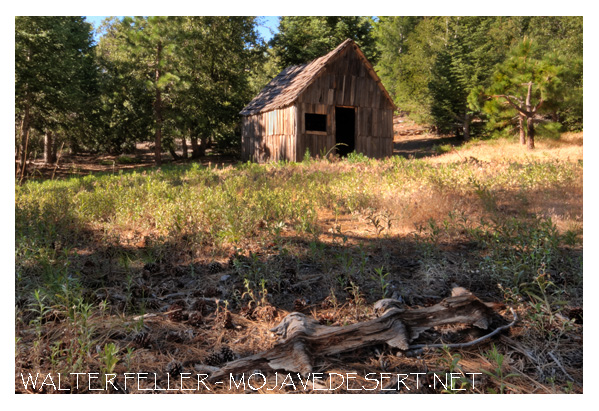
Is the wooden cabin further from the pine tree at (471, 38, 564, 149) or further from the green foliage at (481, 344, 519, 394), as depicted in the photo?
the green foliage at (481, 344, 519, 394)

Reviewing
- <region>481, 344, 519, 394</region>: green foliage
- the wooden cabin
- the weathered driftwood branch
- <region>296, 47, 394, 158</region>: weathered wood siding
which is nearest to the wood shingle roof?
the wooden cabin

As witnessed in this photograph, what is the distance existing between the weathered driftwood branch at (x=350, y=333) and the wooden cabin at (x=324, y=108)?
1316 cm

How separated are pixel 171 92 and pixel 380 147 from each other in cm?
1101

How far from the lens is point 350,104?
16.7 metres

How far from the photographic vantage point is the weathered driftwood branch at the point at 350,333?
212 cm

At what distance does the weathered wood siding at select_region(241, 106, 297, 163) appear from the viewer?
15945 mm

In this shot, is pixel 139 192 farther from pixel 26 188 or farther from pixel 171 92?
pixel 171 92

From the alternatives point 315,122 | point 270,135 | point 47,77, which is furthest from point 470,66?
point 47,77

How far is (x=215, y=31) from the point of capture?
73.7 ft

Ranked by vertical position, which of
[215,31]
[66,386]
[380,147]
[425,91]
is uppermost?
[215,31]

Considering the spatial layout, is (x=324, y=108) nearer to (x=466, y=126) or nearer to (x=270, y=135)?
(x=270, y=135)

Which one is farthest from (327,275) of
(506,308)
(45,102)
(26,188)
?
(45,102)

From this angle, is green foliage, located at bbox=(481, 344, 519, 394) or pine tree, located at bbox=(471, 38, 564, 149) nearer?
green foliage, located at bbox=(481, 344, 519, 394)
